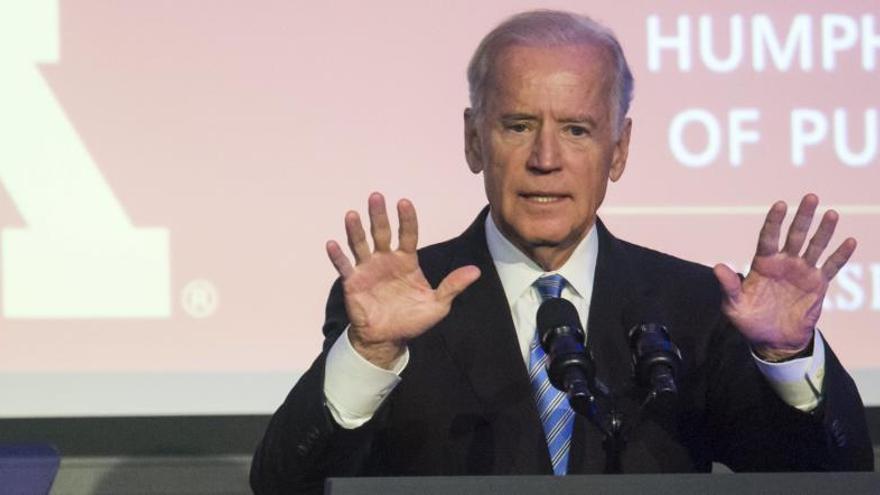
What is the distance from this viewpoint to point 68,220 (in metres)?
3.79

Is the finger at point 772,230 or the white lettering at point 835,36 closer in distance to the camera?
the finger at point 772,230

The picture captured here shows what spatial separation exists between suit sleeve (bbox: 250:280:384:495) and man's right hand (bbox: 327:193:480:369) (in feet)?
0.32

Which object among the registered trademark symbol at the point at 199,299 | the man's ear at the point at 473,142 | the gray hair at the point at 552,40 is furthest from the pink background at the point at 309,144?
the gray hair at the point at 552,40

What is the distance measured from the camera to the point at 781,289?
2.09 m

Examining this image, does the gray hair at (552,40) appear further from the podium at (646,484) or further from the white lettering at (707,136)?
Answer: the white lettering at (707,136)

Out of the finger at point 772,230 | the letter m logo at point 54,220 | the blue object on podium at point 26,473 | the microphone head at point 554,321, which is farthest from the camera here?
the letter m logo at point 54,220

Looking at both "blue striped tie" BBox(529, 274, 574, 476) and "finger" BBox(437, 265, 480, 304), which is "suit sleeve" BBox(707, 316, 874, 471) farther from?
"finger" BBox(437, 265, 480, 304)

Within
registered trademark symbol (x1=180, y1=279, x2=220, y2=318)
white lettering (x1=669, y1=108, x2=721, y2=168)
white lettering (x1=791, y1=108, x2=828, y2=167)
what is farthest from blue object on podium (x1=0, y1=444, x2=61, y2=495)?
white lettering (x1=791, y1=108, x2=828, y2=167)

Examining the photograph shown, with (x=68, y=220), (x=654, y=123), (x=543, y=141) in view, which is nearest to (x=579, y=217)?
(x=543, y=141)

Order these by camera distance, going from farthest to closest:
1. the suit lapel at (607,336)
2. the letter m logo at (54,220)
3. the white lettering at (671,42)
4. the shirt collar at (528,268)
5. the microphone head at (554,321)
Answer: the white lettering at (671,42) < the letter m logo at (54,220) < the shirt collar at (528,268) < the suit lapel at (607,336) < the microphone head at (554,321)

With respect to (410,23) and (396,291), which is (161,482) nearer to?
(410,23)

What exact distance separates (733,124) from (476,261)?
1.60 meters

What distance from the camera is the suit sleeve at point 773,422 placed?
6.94ft

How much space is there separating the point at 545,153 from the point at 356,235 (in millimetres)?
410
